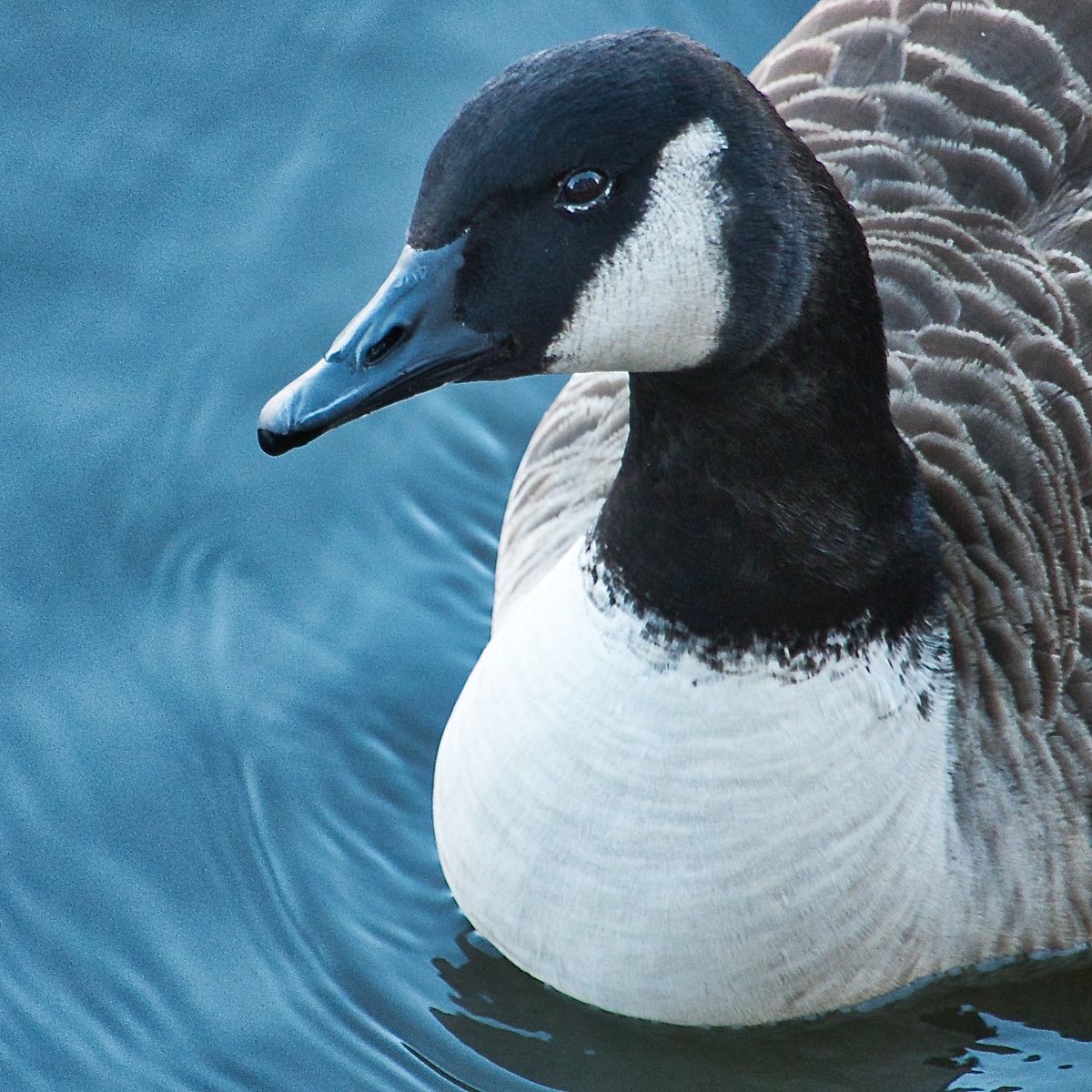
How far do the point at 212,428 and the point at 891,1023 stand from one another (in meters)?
2.94

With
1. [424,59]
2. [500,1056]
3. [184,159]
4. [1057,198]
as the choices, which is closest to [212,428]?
[184,159]

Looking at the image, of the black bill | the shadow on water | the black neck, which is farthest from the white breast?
the black bill

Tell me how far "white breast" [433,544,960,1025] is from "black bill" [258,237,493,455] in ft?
2.61

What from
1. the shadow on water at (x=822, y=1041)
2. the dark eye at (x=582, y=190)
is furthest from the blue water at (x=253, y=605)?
the dark eye at (x=582, y=190)

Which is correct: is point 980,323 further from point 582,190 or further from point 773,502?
point 582,190

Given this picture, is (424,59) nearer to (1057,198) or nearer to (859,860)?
(1057,198)

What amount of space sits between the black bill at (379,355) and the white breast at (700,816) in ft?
2.61

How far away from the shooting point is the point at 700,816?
4.19 m

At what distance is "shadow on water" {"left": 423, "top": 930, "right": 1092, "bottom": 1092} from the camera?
187 inches

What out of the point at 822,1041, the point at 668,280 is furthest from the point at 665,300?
the point at 822,1041

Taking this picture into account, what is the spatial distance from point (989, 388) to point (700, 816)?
1233 mm

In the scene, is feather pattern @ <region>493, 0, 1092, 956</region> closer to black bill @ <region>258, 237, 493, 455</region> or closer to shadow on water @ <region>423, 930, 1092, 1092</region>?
shadow on water @ <region>423, 930, 1092, 1092</region>

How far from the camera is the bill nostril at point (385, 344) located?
140 inches

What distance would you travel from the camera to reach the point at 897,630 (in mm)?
4195
